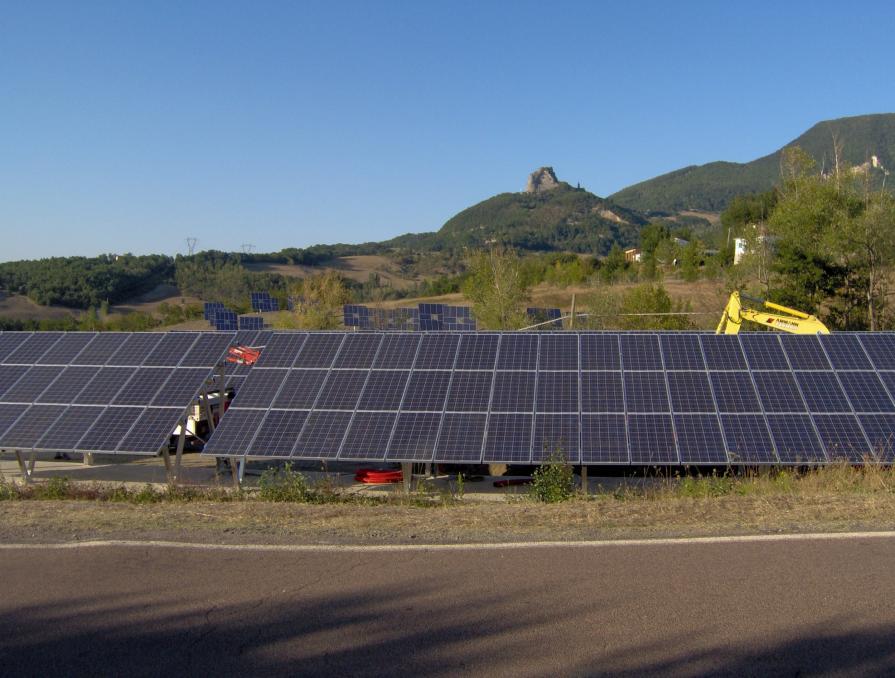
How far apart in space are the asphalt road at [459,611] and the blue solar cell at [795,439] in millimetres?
5586

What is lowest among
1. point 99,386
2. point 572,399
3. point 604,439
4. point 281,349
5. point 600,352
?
point 604,439

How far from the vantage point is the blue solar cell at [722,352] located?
16.6 m

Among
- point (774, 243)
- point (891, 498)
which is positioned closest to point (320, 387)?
point (891, 498)

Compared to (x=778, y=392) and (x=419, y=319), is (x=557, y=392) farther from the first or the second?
(x=419, y=319)

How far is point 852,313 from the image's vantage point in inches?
1574

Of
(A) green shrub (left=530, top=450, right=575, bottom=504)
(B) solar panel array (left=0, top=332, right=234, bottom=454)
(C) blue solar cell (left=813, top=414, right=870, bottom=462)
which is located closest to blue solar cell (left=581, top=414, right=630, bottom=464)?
(A) green shrub (left=530, top=450, right=575, bottom=504)

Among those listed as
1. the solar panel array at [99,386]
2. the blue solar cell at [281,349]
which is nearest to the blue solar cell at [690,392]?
the blue solar cell at [281,349]

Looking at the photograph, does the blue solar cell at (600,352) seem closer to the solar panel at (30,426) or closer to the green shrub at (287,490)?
the green shrub at (287,490)

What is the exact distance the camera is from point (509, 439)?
48.0 feet

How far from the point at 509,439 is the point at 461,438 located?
91cm

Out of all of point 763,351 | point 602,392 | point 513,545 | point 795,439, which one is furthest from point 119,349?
point 795,439

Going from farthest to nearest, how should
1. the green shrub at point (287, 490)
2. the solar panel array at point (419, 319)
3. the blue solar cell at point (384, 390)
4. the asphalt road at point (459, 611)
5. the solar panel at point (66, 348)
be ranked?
the solar panel array at point (419, 319), the solar panel at point (66, 348), the blue solar cell at point (384, 390), the green shrub at point (287, 490), the asphalt road at point (459, 611)

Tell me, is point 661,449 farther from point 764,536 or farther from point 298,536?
point 298,536

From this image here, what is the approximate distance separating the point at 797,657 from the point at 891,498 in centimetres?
548
